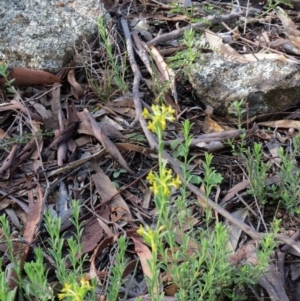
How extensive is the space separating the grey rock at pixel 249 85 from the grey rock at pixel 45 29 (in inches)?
28.6

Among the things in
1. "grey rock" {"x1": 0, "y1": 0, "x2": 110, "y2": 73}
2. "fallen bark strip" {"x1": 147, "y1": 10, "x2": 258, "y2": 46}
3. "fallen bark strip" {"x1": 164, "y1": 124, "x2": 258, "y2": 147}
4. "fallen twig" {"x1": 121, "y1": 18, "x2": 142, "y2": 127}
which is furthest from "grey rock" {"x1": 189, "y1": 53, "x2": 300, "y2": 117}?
"grey rock" {"x1": 0, "y1": 0, "x2": 110, "y2": 73}

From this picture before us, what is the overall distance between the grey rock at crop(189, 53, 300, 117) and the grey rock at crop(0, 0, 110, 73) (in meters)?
0.73

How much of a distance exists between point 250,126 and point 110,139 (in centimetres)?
70

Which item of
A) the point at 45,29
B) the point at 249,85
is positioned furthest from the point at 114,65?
the point at 249,85

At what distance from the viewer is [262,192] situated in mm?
2367

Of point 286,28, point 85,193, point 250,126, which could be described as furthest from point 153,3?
point 85,193

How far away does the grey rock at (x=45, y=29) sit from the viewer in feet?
9.92

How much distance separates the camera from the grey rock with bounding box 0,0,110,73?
3024 mm

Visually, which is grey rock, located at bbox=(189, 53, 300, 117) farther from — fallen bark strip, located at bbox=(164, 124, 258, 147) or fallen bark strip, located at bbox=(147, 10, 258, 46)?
fallen bark strip, located at bbox=(147, 10, 258, 46)

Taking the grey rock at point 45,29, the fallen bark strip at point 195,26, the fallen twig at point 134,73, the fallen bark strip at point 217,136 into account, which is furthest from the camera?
the fallen bark strip at point 195,26

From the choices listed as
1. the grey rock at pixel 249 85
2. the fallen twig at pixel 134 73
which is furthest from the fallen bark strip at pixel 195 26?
the grey rock at pixel 249 85

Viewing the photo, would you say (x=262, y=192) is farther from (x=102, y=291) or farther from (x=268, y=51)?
(x=268, y=51)

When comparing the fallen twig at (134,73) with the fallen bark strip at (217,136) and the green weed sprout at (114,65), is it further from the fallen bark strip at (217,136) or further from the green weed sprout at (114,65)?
the fallen bark strip at (217,136)

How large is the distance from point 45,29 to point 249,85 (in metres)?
1.18
